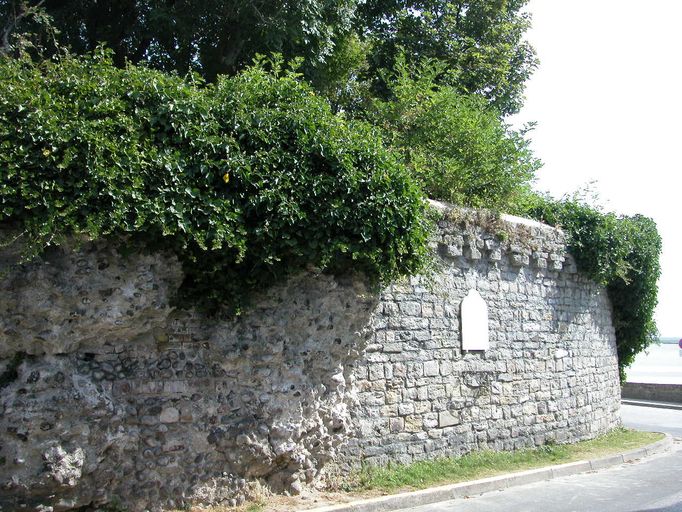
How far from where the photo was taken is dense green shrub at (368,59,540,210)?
34.2 feet

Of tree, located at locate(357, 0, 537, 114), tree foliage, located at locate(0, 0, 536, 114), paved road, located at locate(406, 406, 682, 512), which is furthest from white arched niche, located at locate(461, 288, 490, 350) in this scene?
tree, located at locate(357, 0, 537, 114)

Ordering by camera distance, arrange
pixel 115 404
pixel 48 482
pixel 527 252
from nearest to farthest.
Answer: pixel 48 482
pixel 115 404
pixel 527 252

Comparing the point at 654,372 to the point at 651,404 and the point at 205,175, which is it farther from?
the point at 205,175

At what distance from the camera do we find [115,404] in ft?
20.4

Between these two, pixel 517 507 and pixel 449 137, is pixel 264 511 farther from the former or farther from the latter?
pixel 449 137

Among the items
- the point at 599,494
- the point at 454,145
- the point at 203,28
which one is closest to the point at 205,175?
the point at 454,145

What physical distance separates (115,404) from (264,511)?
1778mm

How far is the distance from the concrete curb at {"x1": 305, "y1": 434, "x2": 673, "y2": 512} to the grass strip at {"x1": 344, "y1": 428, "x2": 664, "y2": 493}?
7.4 inches

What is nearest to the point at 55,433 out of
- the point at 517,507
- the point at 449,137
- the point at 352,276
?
the point at 352,276

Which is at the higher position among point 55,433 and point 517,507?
point 55,433

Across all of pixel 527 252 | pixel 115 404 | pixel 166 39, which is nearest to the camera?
pixel 115 404

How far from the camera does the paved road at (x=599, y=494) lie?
740 centimetres

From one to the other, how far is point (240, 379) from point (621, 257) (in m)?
8.44

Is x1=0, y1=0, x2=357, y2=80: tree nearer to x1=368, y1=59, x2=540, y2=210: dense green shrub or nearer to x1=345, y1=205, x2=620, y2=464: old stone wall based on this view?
x1=368, y1=59, x2=540, y2=210: dense green shrub
